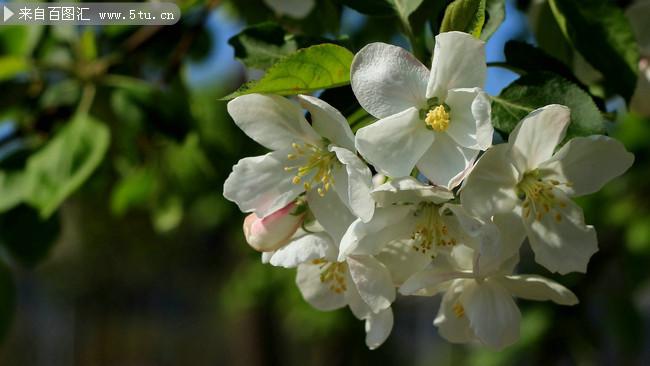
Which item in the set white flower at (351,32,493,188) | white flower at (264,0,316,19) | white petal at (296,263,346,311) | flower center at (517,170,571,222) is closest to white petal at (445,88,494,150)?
white flower at (351,32,493,188)

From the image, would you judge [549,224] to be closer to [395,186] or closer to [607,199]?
[395,186]

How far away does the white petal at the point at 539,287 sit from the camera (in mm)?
926

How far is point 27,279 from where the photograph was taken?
12.6 m

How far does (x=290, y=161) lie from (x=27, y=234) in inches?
26.4

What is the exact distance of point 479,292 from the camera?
3.01 feet

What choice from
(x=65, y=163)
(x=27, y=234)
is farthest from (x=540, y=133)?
(x=27, y=234)

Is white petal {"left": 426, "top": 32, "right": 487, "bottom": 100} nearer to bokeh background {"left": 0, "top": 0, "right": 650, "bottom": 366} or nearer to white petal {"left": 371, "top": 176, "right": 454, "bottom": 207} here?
white petal {"left": 371, "top": 176, "right": 454, "bottom": 207}

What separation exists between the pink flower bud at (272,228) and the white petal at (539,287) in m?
0.26

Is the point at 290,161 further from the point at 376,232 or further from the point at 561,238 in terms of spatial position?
the point at 561,238

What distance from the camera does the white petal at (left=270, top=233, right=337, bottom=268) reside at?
33.2 inches

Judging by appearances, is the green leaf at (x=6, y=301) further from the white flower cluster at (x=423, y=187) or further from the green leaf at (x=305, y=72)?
the green leaf at (x=305, y=72)

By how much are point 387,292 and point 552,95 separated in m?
0.27

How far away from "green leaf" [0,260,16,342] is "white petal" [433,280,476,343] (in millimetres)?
884

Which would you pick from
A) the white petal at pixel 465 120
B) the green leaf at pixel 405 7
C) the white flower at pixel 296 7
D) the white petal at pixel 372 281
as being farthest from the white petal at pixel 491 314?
the white flower at pixel 296 7
